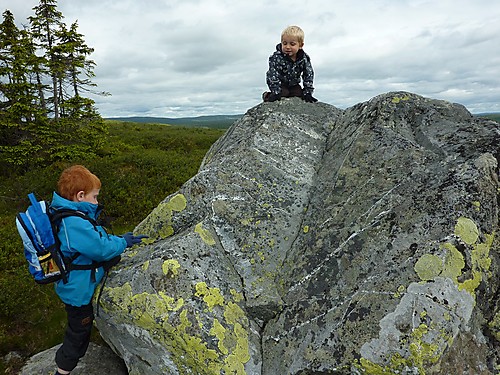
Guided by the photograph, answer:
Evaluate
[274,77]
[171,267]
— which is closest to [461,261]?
[171,267]

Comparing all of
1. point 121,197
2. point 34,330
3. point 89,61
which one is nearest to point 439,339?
point 34,330

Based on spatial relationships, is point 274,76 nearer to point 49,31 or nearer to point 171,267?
point 171,267

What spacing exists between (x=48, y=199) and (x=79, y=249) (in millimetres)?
15820

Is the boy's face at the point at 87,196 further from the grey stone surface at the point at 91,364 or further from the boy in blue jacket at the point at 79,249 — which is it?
the grey stone surface at the point at 91,364

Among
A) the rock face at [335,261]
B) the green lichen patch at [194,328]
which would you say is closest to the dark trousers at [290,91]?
the rock face at [335,261]

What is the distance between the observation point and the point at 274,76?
10031mm

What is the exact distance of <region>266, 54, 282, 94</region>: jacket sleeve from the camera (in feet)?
32.7

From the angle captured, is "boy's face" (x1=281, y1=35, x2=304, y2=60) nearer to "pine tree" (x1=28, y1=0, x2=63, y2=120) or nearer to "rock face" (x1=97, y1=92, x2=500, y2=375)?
"rock face" (x1=97, y1=92, x2=500, y2=375)

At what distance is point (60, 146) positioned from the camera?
25078mm

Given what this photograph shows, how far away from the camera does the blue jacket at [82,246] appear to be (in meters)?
5.55

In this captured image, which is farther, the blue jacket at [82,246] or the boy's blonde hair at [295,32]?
the boy's blonde hair at [295,32]

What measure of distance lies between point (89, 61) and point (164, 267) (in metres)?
27.0

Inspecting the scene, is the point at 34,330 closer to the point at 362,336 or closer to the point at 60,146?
the point at 362,336

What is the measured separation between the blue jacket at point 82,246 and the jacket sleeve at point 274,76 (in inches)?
239
